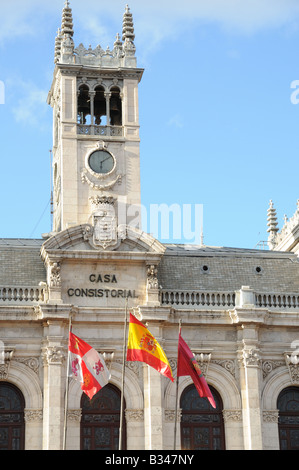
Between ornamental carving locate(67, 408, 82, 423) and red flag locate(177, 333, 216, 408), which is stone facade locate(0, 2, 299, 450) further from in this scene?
red flag locate(177, 333, 216, 408)

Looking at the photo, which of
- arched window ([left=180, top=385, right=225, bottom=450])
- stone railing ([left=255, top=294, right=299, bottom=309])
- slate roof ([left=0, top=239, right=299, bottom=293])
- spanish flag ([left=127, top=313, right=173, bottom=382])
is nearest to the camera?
spanish flag ([left=127, top=313, right=173, bottom=382])

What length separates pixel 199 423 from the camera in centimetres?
6162

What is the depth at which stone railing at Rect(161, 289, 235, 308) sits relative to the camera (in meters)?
63.6

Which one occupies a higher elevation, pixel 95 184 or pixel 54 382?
pixel 95 184

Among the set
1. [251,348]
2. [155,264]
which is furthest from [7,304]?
[251,348]

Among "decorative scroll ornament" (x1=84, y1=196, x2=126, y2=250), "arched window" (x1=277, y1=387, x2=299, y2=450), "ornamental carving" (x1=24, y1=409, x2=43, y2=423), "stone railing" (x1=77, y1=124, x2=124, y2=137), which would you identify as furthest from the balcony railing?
"stone railing" (x1=77, y1=124, x2=124, y2=137)

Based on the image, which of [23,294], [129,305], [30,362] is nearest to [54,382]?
[30,362]

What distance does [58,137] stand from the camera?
69000 mm

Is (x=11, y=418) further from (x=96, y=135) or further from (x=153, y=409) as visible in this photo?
(x=96, y=135)

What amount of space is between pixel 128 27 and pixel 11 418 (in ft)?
78.8

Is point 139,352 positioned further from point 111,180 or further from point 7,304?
point 111,180

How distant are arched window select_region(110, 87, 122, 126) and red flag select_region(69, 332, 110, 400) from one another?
17702 millimetres

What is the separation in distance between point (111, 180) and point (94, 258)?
569cm

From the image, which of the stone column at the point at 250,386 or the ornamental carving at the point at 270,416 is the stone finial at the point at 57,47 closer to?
the stone column at the point at 250,386
